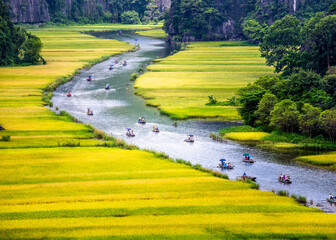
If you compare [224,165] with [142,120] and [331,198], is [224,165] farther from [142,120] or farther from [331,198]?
[142,120]

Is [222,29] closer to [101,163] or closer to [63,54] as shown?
[63,54]

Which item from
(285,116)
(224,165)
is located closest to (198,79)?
(285,116)

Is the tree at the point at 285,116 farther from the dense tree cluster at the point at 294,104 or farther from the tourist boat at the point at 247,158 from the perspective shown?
the tourist boat at the point at 247,158

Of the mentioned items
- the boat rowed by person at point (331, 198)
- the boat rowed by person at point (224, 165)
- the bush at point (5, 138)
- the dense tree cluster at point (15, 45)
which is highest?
the dense tree cluster at point (15, 45)

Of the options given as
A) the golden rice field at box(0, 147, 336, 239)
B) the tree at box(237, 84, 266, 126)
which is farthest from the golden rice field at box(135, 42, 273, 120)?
the golden rice field at box(0, 147, 336, 239)

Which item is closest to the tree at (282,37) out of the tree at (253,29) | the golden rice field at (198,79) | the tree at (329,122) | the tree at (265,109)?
the golden rice field at (198,79)

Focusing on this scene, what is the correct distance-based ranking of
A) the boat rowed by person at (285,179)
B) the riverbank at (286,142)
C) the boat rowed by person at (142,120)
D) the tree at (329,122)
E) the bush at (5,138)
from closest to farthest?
the boat rowed by person at (285,179), the riverbank at (286,142), the tree at (329,122), the bush at (5,138), the boat rowed by person at (142,120)

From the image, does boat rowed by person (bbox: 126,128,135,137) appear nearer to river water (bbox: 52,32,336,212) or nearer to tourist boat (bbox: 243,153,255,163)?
river water (bbox: 52,32,336,212)

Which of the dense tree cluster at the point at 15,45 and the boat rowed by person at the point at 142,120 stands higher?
the dense tree cluster at the point at 15,45
